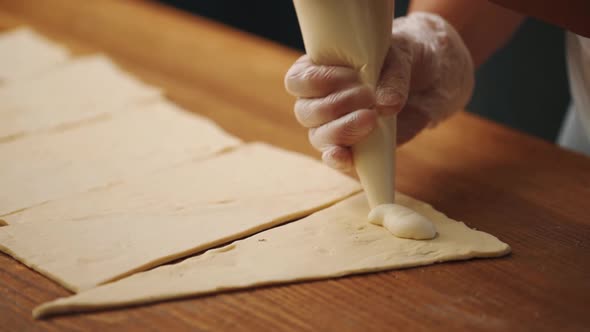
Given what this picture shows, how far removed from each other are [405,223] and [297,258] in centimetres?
19

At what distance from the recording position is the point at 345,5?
1051 millimetres

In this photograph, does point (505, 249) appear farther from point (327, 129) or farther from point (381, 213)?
point (327, 129)

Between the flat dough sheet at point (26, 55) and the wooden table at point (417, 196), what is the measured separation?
0.09 meters

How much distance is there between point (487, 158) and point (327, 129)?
0.51m

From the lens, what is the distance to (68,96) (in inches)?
68.2

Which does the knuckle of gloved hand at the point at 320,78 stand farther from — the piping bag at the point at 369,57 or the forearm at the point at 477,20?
the forearm at the point at 477,20

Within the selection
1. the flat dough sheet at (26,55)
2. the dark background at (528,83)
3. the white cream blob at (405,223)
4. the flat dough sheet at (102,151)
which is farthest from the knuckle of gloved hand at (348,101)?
the dark background at (528,83)

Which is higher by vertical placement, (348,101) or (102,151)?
(348,101)

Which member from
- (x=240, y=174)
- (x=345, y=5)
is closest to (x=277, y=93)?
(x=240, y=174)

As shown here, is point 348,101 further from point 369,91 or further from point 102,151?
point 102,151

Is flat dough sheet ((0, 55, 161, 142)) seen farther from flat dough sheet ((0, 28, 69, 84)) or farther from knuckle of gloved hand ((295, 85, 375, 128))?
knuckle of gloved hand ((295, 85, 375, 128))

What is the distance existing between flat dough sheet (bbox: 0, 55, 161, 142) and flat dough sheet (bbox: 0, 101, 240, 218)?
4cm

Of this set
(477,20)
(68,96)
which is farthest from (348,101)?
(68,96)

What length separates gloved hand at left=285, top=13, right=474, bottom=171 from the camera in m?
1.12
